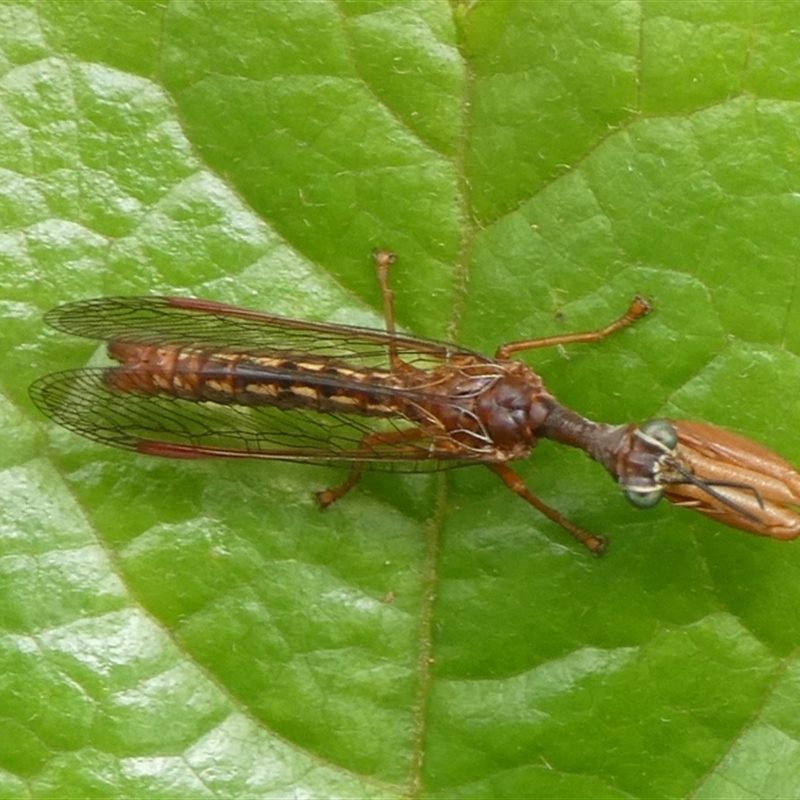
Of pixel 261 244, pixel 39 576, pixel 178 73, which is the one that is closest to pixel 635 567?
pixel 261 244

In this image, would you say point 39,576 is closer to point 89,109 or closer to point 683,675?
point 89,109

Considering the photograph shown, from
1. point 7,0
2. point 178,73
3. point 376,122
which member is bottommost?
point 376,122

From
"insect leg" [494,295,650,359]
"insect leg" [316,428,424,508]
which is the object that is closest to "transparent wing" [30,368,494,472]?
"insect leg" [316,428,424,508]

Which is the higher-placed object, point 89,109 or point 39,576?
point 89,109

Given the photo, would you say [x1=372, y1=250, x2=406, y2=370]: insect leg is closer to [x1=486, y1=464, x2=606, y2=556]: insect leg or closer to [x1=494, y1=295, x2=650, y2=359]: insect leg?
[x1=494, y1=295, x2=650, y2=359]: insect leg

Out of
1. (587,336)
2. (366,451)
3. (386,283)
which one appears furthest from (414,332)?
(587,336)

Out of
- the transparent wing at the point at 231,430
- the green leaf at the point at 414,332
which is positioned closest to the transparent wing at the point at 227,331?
the green leaf at the point at 414,332
